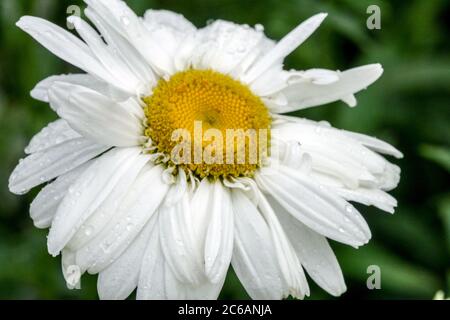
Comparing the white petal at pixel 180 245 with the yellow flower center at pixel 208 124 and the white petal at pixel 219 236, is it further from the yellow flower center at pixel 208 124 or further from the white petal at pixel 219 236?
the yellow flower center at pixel 208 124

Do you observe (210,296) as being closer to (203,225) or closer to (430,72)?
(203,225)

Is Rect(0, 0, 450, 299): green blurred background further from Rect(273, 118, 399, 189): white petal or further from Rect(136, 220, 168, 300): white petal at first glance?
Rect(136, 220, 168, 300): white petal

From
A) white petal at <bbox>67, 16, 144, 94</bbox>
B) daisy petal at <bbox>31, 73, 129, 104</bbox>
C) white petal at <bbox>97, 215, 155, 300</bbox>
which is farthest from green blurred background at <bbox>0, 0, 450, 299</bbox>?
white petal at <bbox>67, 16, 144, 94</bbox>

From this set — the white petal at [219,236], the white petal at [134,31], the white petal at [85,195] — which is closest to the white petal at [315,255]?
the white petal at [219,236]

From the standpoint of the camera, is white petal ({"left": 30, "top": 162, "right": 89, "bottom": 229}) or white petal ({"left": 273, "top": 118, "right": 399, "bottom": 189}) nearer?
white petal ({"left": 30, "top": 162, "right": 89, "bottom": 229})

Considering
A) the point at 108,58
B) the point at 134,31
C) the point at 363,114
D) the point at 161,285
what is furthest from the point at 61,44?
the point at 363,114

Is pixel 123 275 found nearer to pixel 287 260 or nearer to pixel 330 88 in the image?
pixel 287 260
